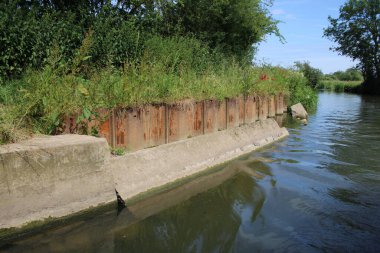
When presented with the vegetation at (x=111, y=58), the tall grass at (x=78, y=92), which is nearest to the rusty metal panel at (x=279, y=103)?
the vegetation at (x=111, y=58)

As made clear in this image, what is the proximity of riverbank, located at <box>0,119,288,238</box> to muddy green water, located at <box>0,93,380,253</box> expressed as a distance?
27 cm

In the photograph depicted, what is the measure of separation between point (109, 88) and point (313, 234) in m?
3.79

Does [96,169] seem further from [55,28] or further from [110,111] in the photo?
[55,28]

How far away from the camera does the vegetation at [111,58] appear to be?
5074 millimetres

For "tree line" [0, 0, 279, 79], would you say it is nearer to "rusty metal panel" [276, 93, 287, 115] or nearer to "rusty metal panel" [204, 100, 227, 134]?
"rusty metal panel" [204, 100, 227, 134]

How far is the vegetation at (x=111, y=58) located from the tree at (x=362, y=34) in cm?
3470

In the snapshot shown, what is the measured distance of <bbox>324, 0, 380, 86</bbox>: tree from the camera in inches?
1828

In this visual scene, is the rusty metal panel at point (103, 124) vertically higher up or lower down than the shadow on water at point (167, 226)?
higher up

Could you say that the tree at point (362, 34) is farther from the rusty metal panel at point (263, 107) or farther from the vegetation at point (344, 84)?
the rusty metal panel at point (263, 107)

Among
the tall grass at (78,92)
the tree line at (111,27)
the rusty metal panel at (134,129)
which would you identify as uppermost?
the tree line at (111,27)

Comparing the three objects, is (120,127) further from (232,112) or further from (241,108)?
(241,108)

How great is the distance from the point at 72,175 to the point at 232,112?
5.00m

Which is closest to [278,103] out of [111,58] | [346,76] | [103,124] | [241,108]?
[241,108]

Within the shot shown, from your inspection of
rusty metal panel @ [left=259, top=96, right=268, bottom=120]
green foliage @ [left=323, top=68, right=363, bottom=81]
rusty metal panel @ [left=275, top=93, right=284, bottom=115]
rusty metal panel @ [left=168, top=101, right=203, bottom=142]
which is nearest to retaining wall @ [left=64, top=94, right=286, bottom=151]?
rusty metal panel @ [left=168, top=101, right=203, bottom=142]
